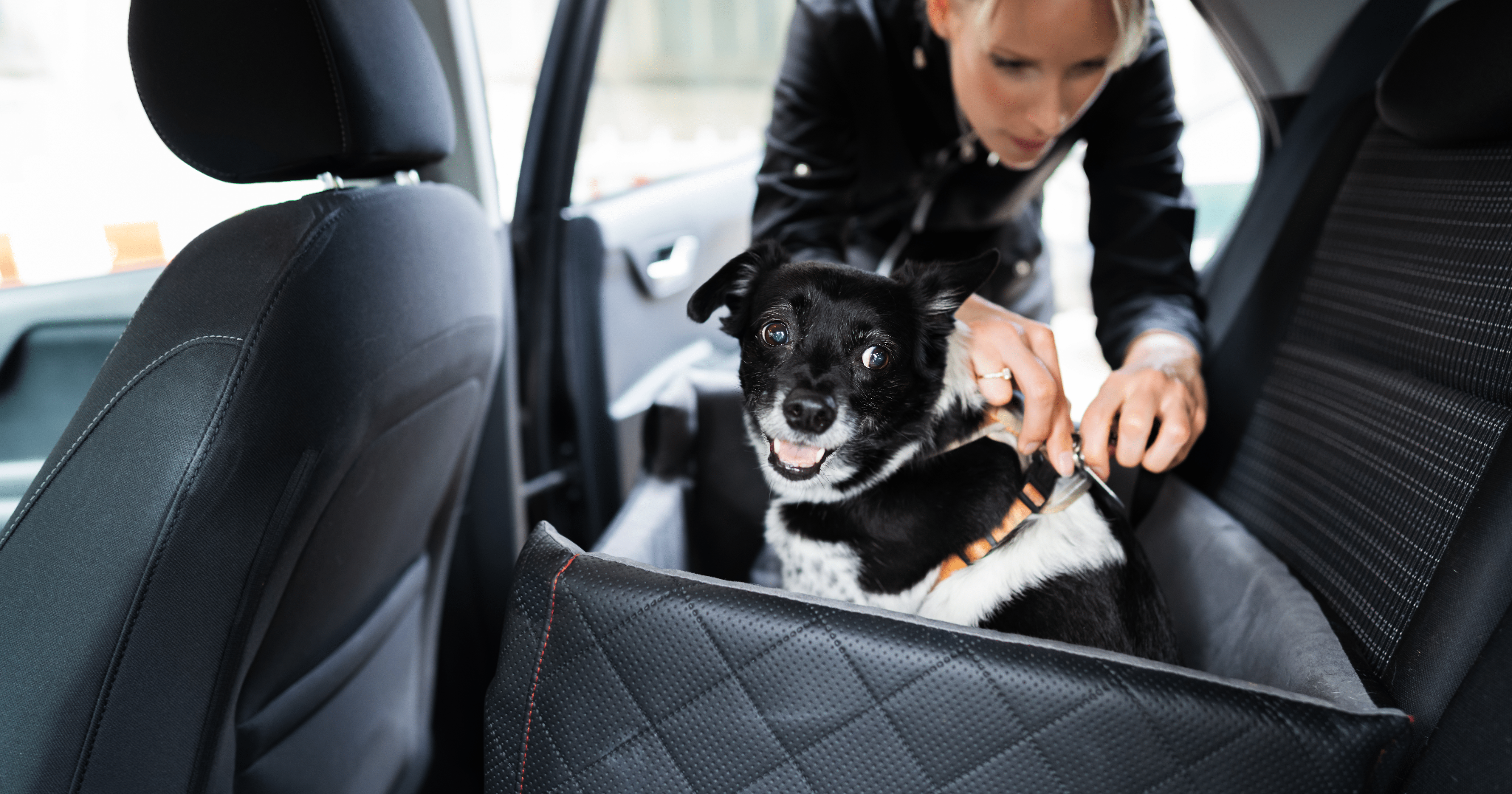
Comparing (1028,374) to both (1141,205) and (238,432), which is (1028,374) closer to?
(1141,205)

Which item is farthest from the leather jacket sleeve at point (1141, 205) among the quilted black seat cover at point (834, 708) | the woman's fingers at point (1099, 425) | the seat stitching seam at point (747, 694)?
the seat stitching seam at point (747, 694)

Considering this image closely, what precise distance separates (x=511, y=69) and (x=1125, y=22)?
1563 mm

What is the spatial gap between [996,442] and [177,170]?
1.43m

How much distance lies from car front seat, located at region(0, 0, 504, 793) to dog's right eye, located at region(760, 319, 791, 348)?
1.73ft

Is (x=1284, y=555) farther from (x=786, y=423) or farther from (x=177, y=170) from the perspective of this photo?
A: (x=177, y=170)

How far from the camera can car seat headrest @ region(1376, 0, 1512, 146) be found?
41.8 inches

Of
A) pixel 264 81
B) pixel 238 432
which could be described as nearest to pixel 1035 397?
pixel 238 432

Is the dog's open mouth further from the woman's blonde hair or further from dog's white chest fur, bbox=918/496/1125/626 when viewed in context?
the woman's blonde hair

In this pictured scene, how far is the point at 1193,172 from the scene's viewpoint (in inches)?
74.3

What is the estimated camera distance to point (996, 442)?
122 cm

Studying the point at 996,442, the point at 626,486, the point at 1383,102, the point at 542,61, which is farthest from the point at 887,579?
the point at 542,61

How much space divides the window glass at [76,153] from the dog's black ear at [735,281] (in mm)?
774

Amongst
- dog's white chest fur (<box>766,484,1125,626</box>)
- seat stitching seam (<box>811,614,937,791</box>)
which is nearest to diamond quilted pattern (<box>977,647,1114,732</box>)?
seat stitching seam (<box>811,614,937,791</box>)

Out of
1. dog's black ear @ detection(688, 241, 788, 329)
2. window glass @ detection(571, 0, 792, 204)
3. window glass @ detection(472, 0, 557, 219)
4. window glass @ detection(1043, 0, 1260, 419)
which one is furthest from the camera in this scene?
window glass @ detection(571, 0, 792, 204)
